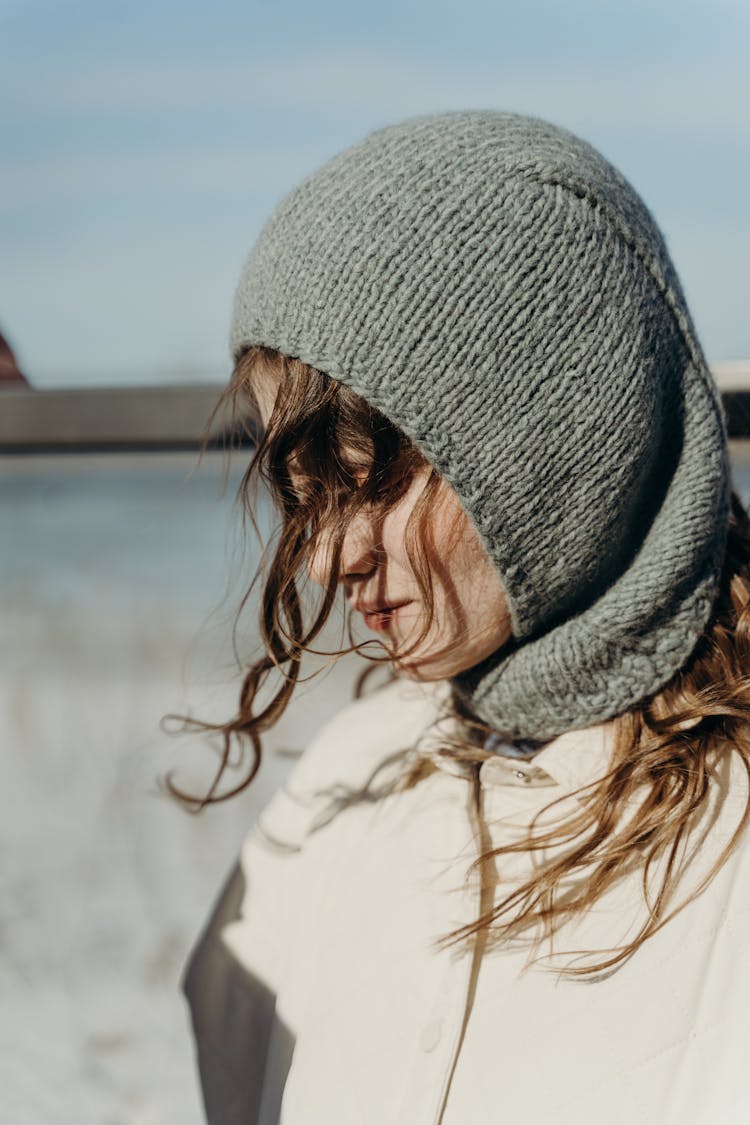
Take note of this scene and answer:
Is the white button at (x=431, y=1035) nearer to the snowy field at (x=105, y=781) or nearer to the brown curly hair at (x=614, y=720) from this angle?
the brown curly hair at (x=614, y=720)

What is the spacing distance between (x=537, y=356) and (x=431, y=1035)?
60 cm

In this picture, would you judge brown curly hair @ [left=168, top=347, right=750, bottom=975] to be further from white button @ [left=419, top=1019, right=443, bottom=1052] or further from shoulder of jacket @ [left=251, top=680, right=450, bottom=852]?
shoulder of jacket @ [left=251, top=680, right=450, bottom=852]

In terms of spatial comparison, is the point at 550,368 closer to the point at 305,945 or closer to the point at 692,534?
the point at 692,534

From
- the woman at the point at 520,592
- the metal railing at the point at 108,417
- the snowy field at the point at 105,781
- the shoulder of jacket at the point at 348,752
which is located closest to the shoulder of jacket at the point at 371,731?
the shoulder of jacket at the point at 348,752

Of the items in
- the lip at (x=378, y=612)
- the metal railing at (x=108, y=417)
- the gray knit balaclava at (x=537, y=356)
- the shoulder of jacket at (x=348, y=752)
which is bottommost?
the shoulder of jacket at (x=348, y=752)

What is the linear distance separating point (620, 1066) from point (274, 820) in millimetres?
536

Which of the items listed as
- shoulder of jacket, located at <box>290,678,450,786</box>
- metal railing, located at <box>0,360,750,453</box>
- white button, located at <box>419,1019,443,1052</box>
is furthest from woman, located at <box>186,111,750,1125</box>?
metal railing, located at <box>0,360,750,453</box>

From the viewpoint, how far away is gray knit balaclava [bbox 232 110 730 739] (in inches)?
31.1

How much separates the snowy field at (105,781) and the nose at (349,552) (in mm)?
1080

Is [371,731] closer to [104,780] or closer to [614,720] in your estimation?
[614,720]

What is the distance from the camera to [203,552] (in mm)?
1985

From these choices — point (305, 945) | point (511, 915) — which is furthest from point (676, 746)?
point (305, 945)

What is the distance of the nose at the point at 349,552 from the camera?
867mm

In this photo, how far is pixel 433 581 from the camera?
87cm
